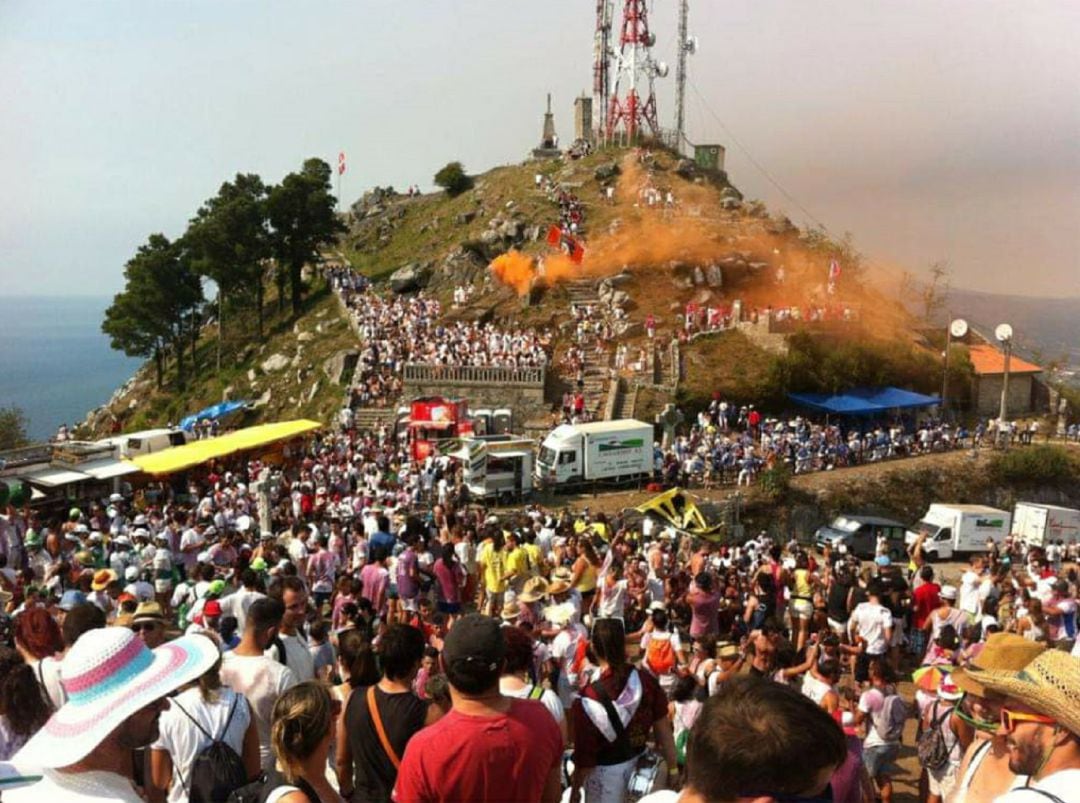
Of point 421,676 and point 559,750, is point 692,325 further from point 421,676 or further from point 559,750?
point 559,750

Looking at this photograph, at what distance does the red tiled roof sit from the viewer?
45906 mm

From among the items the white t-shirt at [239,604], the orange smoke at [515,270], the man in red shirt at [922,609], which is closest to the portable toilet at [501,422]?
the orange smoke at [515,270]

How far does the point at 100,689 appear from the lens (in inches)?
141

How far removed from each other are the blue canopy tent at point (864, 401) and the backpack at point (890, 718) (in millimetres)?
31212

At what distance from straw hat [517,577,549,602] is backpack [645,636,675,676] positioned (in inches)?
66.4

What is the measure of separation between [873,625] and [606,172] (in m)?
54.8

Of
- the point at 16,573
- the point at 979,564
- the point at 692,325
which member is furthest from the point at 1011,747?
the point at 692,325

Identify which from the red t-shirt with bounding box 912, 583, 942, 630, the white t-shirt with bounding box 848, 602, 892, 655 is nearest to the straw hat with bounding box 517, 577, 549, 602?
the white t-shirt with bounding box 848, 602, 892, 655

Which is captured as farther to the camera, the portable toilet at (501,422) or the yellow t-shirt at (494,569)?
the portable toilet at (501,422)

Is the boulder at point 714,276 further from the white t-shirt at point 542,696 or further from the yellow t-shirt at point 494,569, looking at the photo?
the white t-shirt at point 542,696

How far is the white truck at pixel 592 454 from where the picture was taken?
29.2 m

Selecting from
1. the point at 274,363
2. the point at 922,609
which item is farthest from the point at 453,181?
the point at 922,609

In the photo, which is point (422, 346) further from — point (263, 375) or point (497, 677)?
point (497, 677)

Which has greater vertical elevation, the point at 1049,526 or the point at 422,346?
the point at 422,346
